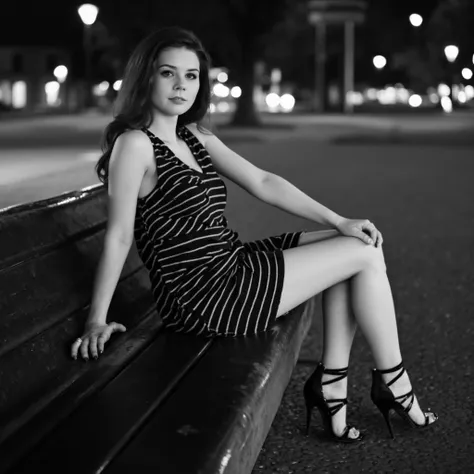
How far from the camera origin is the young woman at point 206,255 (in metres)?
3.59

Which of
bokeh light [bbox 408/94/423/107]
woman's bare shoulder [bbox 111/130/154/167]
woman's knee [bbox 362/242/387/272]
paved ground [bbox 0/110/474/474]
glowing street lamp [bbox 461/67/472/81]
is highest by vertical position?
woman's bare shoulder [bbox 111/130/154/167]

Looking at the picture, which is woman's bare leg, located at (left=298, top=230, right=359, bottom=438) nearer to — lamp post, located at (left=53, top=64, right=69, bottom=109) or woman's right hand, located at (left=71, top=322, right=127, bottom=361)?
woman's right hand, located at (left=71, top=322, right=127, bottom=361)

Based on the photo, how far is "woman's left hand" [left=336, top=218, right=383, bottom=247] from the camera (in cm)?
376

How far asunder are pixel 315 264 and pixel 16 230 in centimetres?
111

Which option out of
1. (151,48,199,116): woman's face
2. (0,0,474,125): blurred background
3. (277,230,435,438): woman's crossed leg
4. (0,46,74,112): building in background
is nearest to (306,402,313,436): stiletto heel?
(277,230,435,438): woman's crossed leg

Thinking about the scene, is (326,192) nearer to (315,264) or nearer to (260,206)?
(260,206)

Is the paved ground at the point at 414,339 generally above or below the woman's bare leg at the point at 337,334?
below

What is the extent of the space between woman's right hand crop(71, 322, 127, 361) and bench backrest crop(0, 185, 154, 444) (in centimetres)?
3

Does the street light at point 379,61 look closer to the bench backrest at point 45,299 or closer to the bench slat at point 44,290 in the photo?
the bench backrest at point 45,299

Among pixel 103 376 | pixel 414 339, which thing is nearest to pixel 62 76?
pixel 414 339

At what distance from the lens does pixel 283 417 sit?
4.17 m

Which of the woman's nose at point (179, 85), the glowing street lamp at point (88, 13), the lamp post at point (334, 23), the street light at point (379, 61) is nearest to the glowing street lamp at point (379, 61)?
the street light at point (379, 61)

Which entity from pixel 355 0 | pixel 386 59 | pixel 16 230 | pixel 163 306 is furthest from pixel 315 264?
pixel 386 59

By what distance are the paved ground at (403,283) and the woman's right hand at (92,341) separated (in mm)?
759
